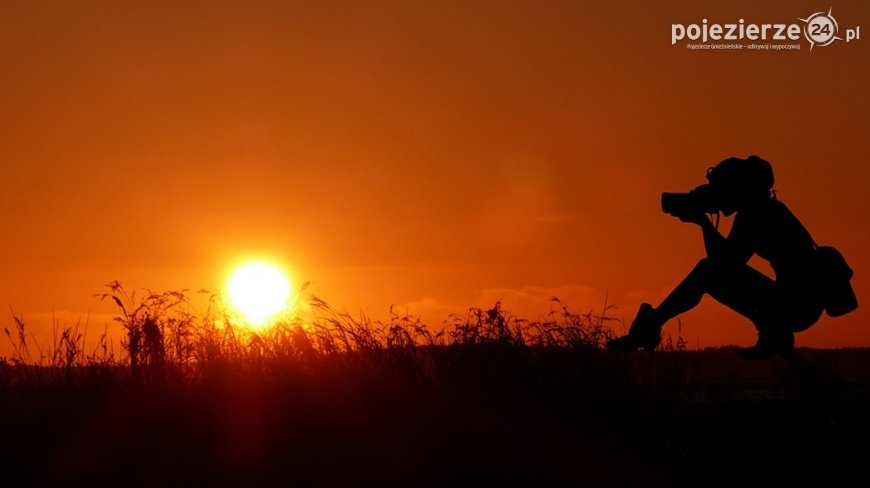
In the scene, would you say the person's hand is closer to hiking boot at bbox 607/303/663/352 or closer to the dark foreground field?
hiking boot at bbox 607/303/663/352

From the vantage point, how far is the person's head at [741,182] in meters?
6.61

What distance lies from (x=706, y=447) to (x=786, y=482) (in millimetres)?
767

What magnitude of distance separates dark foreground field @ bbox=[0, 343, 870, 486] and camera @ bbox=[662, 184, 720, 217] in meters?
2.82

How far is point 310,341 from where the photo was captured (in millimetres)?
12086

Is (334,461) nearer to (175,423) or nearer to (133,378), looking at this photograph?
(175,423)

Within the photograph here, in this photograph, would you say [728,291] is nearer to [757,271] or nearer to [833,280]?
[757,271]

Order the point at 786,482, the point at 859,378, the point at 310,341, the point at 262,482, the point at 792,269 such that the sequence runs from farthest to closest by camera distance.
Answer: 1. the point at 310,341
2. the point at 859,378
3. the point at 262,482
4. the point at 786,482
5. the point at 792,269

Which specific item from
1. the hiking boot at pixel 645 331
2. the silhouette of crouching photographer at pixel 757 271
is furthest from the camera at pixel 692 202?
the hiking boot at pixel 645 331

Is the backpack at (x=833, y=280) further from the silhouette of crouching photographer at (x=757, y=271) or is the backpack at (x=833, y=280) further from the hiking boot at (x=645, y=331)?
the hiking boot at (x=645, y=331)

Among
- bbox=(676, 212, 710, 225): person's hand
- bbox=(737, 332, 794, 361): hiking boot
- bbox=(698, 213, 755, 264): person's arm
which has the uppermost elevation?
bbox=(676, 212, 710, 225): person's hand

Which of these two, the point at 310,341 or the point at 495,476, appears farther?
the point at 310,341

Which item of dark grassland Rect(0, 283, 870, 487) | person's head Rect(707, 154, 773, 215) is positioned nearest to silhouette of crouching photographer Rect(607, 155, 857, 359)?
person's head Rect(707, 154, 773, 215)

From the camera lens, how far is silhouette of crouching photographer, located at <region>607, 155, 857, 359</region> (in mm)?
6574

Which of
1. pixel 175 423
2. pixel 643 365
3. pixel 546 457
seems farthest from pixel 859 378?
pixel 175 423
